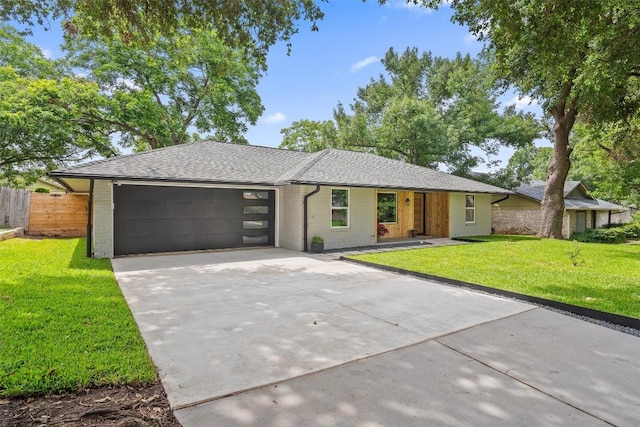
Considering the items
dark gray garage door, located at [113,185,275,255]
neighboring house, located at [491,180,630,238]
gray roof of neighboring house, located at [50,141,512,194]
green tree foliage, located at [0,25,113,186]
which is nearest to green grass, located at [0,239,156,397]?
dark gray garage door, located at [113,185,275,255]

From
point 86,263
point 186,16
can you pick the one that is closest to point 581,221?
point 186,16

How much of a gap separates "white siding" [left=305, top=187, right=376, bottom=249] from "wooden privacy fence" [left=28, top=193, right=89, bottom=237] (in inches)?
388

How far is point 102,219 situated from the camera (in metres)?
9.04

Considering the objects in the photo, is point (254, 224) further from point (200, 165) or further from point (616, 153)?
point (616, 153)

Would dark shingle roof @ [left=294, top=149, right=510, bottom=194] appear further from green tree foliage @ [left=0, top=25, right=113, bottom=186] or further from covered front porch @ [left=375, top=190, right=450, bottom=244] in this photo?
green tree foliage @ [left=0, top=25, right=113, bottom=186]

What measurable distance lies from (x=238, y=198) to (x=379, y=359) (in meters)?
8.84

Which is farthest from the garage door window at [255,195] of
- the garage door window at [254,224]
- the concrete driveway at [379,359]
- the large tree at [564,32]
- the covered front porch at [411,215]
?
the large tree at [564,32]

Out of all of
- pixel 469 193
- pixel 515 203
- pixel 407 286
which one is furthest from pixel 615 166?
pixel 407 286

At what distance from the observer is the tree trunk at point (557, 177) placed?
49.8ft

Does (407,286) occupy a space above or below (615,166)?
below

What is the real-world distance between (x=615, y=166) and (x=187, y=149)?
21578 millimetres

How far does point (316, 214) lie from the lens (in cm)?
1124

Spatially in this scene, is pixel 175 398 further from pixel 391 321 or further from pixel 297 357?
pixel 391 321

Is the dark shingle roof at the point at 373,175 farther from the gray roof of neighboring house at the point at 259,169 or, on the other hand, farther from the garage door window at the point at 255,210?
the garage door window at the point at 255,210
